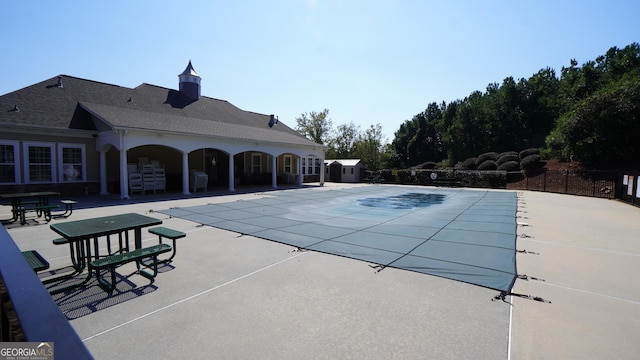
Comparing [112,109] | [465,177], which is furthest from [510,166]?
[112,109]

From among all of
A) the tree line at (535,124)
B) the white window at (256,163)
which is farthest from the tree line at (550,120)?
the white window at (256,163)

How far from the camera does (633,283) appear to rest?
475 centimetres

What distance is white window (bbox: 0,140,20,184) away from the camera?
1287cm

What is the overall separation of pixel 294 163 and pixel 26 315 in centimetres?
2729

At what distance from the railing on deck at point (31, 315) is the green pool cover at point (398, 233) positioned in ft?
15.2

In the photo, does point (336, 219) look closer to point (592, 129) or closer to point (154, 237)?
point (154, 237)

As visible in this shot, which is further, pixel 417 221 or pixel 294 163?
pixel 294 163

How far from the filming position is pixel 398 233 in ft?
25.2

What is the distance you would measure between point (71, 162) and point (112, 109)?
126 inches

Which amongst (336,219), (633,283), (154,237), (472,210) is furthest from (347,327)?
(472,210)

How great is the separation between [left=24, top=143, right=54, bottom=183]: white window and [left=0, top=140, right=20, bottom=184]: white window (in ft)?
1.00

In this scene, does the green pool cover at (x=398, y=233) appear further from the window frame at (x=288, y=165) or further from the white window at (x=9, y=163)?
the window frame at (x=288, y=165)

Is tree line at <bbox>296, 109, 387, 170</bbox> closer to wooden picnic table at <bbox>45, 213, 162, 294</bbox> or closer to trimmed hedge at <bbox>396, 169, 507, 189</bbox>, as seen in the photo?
trimmed hedge at <bbox>396, 169, 507, 189</bbox>

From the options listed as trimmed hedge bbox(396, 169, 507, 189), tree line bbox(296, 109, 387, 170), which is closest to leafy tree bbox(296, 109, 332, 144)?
tree line bbox(296, 109, 387, 170)
